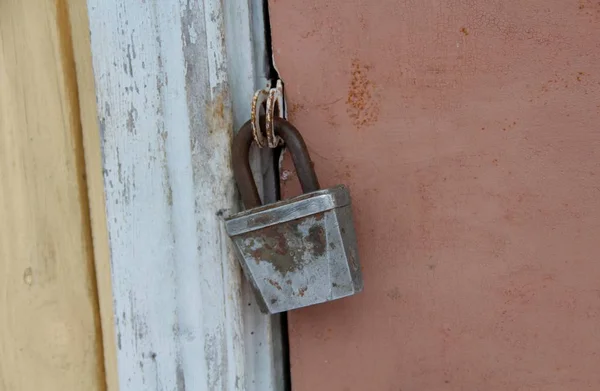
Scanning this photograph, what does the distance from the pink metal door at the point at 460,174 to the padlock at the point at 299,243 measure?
55mm

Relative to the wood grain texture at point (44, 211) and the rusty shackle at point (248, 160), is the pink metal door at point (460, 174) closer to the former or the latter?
the rusty shackle at point (248, 160)

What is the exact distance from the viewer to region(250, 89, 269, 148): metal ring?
0.56 meters

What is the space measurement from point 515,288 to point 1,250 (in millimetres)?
682

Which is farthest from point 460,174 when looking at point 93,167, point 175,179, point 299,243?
point 93,167

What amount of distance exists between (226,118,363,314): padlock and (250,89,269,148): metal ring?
0.01m

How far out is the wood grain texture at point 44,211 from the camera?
68 centimetres

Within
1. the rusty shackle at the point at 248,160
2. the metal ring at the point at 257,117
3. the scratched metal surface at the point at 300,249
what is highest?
the metal ring at the point at 257,117

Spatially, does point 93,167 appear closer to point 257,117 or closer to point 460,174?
point 257,117

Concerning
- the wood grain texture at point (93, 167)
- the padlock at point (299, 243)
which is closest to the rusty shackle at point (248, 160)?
the padlock at point (299, 243)

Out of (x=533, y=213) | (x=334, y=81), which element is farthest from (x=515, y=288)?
(x=334, y=81)

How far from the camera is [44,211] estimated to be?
701 mm


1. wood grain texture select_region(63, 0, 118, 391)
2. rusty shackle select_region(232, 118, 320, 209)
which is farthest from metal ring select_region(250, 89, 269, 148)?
wood grain texture select_region(63, 0, 118, 391)

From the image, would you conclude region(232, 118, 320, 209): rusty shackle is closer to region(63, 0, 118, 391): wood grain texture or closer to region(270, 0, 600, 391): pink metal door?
region(270, 0, 600, 391): pink metal door

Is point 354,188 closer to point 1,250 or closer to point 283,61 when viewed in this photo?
point 283,61
